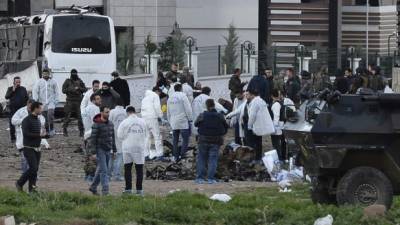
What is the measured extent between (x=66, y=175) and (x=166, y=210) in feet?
26.5

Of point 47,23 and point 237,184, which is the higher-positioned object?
point 47,23

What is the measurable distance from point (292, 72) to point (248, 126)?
7.77 meters

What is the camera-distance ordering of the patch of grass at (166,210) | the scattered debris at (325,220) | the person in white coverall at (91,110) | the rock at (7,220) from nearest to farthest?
the rock at (7,220)
the scattered debris at (325,220)
the patch of grass at (166,210)
the person in white coverall at (91,110)

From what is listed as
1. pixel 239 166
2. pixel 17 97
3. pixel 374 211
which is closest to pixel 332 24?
pixel 17 97

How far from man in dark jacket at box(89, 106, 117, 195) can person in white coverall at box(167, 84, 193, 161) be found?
628cm

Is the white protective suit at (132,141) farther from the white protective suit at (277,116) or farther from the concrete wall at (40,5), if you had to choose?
the concrete wall at (40,5)

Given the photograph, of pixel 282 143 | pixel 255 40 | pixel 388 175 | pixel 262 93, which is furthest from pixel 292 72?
pixel 255 40

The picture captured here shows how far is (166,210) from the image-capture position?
16.5m

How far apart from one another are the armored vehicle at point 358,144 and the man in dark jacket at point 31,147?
17.0 ft

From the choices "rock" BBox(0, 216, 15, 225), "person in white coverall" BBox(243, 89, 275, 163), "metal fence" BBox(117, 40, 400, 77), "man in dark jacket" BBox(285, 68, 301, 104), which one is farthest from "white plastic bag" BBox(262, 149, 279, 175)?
"metal fence" BBox(117, 40, 400, 77)

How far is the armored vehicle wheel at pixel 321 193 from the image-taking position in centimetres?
1748

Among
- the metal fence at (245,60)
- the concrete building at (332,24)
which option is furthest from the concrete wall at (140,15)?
the metal fence at (245,60)

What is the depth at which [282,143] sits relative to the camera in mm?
26609

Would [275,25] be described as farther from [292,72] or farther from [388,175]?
[388,175]
